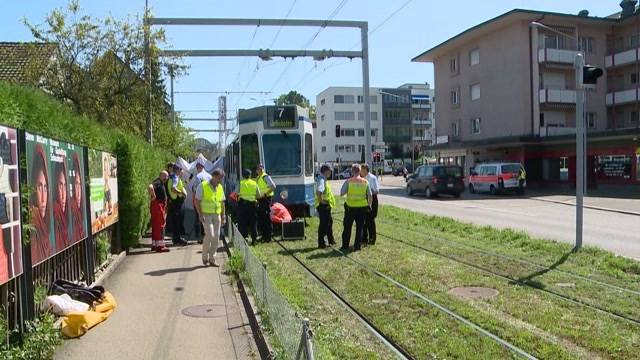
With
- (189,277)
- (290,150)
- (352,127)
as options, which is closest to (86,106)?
(290,150)

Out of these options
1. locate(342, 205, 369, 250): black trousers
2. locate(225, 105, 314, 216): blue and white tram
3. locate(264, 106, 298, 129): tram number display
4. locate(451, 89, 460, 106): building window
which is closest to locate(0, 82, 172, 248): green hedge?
locate(225, 105, 314, 216): blue and white tram

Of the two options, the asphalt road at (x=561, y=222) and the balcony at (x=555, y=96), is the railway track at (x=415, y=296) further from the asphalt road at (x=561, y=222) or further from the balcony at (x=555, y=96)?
the balcony at (x=555, y=96)

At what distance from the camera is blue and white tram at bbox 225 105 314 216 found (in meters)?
16.4

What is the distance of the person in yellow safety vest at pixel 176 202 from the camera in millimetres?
14298

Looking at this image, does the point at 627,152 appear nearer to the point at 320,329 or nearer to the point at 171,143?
the point at 171,143

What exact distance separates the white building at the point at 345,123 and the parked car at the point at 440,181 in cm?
6778

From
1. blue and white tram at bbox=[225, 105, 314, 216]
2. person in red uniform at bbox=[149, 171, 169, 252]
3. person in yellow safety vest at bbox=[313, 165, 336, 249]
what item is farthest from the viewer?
blue and white tram at bbox=[225, 105, 314, 216]

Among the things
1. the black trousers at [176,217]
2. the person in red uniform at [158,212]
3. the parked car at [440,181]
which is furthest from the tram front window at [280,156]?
the parked car at [440,181]

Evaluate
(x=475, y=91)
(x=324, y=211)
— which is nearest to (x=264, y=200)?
(x=324, y=211)

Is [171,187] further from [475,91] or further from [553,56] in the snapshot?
[475,91]

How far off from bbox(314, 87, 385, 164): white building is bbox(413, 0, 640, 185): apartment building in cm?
5452

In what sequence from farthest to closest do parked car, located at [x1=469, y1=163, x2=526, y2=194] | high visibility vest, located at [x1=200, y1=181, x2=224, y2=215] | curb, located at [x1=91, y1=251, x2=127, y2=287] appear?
parked car, located at [x1=469, y1=163, x2=526, y2=194], high visibility vest, located at [x1=200, y1=181, x2=224, y2=215], curb, located at [x1=91, y1=251, x2=127, y2=287]

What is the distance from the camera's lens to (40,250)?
6262 millimetres

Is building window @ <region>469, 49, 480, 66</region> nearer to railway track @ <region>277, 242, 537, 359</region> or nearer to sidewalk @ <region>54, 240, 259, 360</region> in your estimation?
railway track @ <region>277, 242, 537, 359</region>
